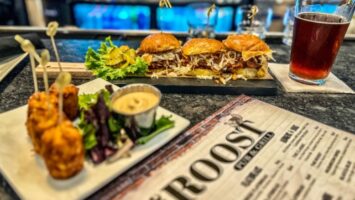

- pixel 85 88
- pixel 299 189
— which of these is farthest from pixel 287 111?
pixel 85 88

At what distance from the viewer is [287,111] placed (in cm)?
114

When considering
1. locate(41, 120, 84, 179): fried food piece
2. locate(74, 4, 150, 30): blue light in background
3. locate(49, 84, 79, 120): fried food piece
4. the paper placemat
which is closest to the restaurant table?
the paper placemat

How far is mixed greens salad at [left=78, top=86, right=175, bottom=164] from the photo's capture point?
81 centimetres

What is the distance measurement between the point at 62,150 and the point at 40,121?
135 millimetres

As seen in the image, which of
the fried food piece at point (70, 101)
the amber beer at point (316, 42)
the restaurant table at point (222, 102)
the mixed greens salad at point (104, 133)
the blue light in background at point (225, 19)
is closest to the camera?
the mixed greens salad at point (104, 133)

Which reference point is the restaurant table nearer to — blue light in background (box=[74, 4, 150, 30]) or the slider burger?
the slider burger

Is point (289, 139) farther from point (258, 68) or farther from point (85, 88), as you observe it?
point (85, 88)

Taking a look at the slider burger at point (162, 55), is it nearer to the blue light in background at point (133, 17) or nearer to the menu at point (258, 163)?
the menu at point (258, 163)

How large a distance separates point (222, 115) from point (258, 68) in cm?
42

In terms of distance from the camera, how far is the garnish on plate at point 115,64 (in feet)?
4.45

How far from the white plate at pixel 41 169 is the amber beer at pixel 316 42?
73 centimetres

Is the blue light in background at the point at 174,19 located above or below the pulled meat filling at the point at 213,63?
above

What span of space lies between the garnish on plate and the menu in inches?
18.8

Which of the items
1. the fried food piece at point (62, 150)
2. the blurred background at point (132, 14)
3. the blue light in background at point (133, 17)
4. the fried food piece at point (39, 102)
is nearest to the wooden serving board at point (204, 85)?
the fried food piece at point (39, 102)
